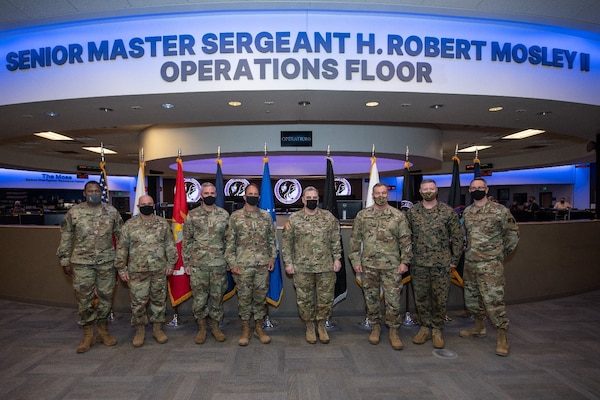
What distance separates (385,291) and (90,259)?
9.84ft

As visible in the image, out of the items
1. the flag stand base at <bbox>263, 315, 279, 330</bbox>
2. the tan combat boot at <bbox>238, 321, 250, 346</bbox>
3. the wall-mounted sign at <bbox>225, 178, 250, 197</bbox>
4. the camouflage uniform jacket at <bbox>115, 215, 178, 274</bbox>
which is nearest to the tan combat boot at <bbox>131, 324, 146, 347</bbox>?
the camouflage uniform jacket at <bbox>115, 215, 178, 274</bbox>

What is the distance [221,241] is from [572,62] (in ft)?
16.1

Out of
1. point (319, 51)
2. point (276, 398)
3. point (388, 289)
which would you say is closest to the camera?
point (276, 398)

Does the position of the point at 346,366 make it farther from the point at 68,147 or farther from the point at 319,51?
the point at 68,147

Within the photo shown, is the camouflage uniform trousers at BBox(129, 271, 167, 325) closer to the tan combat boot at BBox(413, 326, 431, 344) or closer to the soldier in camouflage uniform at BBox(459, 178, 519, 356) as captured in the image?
the tan combat boot at BBox(413, 326, 431, 344)

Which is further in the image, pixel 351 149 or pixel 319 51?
pixel 351 149

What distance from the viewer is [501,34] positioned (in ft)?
14.5

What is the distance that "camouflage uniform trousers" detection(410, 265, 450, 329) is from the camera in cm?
368

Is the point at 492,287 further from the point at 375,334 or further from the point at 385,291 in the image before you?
the point at 375,334

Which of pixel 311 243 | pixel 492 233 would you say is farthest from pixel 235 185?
pixel 492 233

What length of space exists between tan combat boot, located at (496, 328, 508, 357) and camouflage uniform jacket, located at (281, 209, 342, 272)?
1.71 metres

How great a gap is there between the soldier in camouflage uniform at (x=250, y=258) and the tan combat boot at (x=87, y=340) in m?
1.50

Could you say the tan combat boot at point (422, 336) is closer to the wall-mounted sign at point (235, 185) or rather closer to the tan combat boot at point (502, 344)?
the tan combat boot at point (502, 344)

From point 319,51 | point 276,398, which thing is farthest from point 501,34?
point 276,398
